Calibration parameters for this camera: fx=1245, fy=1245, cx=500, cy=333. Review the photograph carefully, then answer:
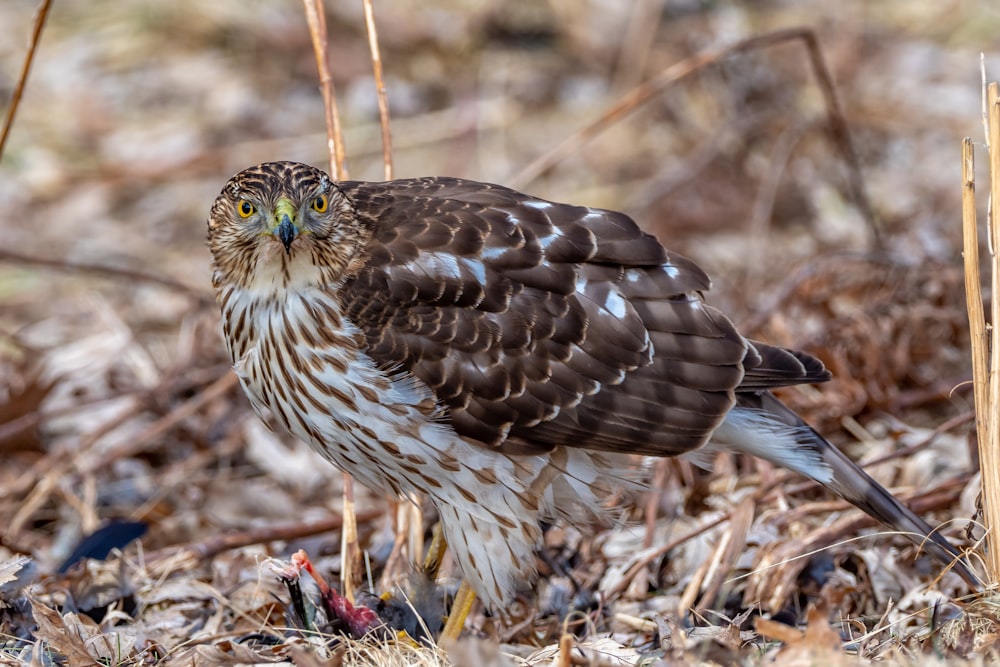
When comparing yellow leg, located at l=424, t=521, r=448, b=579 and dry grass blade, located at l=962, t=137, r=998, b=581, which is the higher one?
dry grass blade, located at l=962, t=137, r=998, b=581

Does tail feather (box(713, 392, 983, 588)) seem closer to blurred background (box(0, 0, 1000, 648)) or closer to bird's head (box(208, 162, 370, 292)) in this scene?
blurred background (box(0, 0, 1000, 648))

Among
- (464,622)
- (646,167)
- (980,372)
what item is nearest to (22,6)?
(646,167)

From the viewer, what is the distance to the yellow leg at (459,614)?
4277mm

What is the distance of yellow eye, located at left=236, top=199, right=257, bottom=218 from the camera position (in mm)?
4105

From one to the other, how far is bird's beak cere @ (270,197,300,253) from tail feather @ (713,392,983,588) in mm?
1711

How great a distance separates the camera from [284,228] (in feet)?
13.1

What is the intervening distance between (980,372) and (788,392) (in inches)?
91.8

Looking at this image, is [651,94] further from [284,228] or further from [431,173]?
[431,173]

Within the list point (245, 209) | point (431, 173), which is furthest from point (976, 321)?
point (431, 173)

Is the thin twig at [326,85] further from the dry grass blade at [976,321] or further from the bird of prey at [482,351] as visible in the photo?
the dry grass blade at [976,321]

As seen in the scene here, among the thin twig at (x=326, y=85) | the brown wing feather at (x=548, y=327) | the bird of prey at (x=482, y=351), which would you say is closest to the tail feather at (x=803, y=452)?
the bird of prey at (x=482, y=351)

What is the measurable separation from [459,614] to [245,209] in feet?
5.14

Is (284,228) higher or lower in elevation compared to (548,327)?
higher

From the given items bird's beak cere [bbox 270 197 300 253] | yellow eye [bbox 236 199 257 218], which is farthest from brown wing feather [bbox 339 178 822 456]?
yellow eye [bbox 236 199 257 218]
